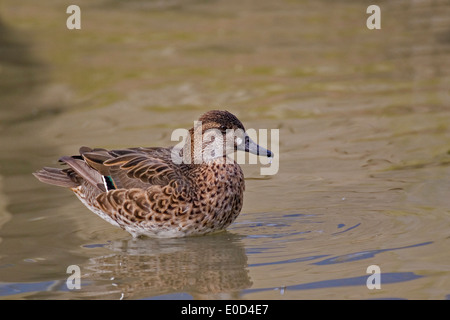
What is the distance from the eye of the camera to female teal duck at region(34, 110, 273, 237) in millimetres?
7367

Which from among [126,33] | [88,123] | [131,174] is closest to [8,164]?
[88,123]

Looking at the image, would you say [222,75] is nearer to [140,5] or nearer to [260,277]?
[140,5]

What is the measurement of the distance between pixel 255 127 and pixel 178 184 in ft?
12.5

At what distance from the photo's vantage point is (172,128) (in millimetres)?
11133

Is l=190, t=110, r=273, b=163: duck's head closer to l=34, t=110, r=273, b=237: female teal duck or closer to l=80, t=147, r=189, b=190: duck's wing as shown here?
l=34, t=110, r=273, b=237: female teal duck

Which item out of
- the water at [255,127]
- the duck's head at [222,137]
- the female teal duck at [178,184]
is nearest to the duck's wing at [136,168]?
the female teal duck at [178,184]

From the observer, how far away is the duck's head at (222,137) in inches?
295

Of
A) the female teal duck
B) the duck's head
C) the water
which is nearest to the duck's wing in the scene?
the female teal duck

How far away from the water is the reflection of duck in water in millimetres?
19

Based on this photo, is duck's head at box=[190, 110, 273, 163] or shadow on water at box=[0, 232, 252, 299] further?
duck's head at box=[190, 110, 273, 163]

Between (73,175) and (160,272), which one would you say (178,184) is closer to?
(160,272)

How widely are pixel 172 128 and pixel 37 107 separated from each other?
244 centimetres

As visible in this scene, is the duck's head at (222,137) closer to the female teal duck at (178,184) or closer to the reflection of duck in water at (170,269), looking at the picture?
the female teal duck at (178,184)

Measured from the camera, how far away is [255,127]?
1108cm
